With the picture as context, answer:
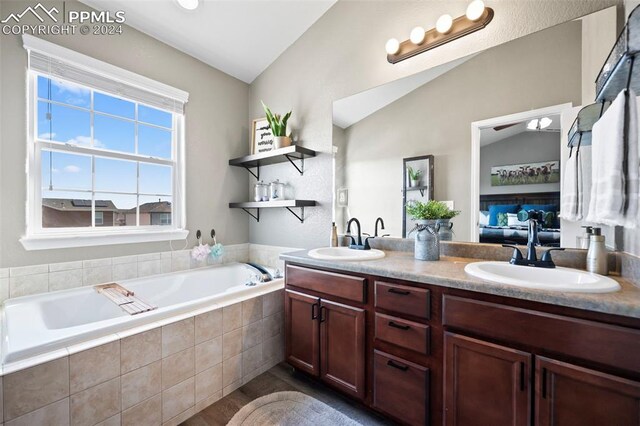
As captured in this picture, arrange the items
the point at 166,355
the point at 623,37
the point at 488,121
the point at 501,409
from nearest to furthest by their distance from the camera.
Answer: the point at 623,37
the point at 501,409
the point at 166,355
the point at 488,121

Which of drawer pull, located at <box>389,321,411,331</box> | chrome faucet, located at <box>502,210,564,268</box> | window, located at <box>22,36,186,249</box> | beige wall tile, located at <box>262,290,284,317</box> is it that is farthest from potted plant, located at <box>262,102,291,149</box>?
chrome faucet, located at <box>502,210,564,268</box>

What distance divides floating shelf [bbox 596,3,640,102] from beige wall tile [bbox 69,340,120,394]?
230 cm

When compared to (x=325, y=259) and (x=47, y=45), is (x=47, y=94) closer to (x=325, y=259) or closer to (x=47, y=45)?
(x=47, y=45)

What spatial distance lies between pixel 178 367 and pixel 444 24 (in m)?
2.65

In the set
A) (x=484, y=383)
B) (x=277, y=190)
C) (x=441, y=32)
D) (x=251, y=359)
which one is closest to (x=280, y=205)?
(x=277, y=190)

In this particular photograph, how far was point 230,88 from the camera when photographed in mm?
2963

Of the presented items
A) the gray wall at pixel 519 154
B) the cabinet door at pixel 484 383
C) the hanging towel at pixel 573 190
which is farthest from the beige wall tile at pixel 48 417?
the hanging towel at pixel 573 190

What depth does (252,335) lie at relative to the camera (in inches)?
77.0

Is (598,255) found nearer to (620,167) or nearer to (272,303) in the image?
(620,167)

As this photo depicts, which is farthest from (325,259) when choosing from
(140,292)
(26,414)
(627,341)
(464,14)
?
(464,14)

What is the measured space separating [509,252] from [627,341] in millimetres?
760

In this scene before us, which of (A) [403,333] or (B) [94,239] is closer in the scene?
(A) [403,333]

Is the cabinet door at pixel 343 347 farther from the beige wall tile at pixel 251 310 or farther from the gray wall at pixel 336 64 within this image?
the gray wall at pixel 336 64

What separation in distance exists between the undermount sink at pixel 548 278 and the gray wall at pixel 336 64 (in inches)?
18.7
